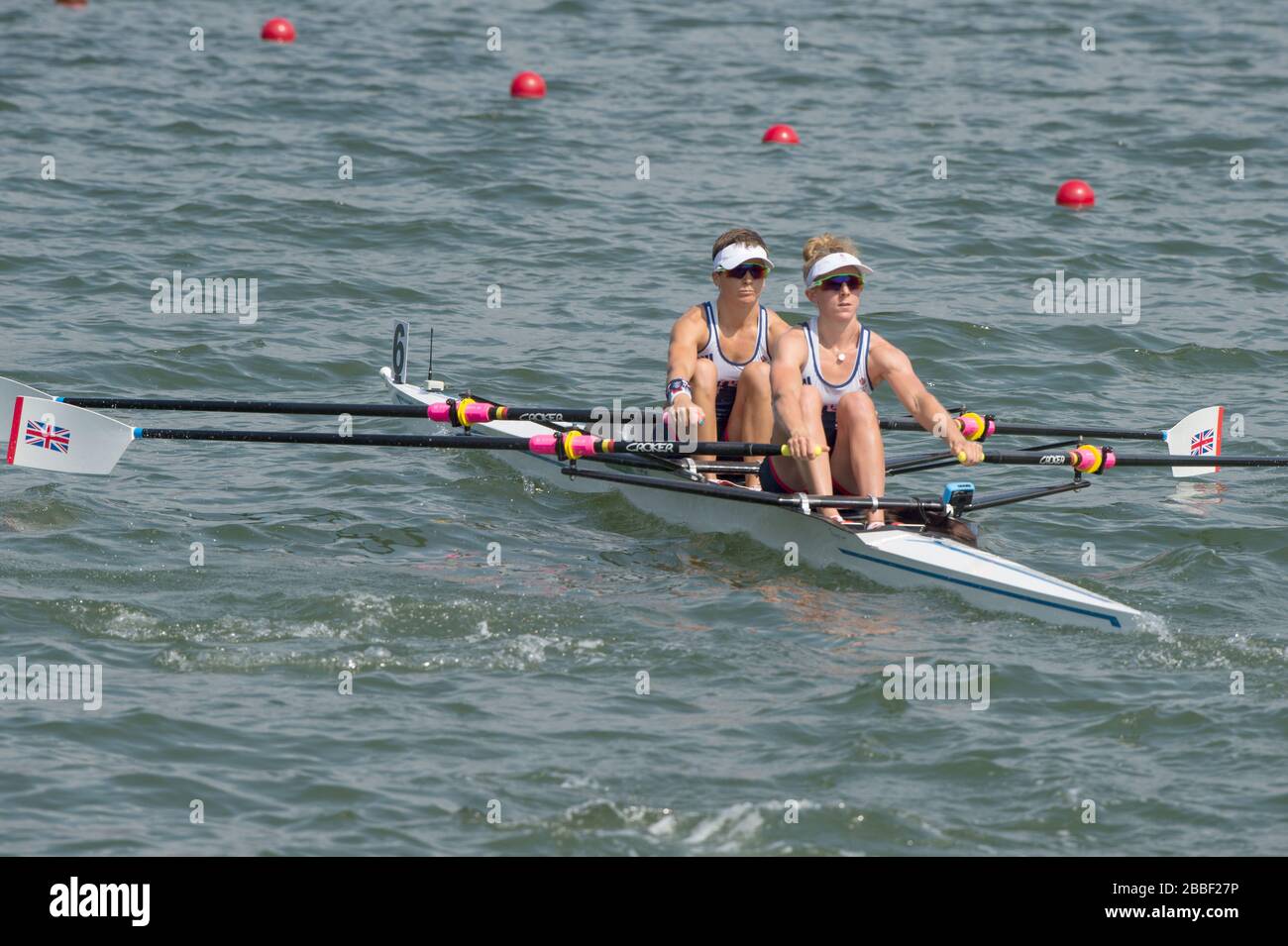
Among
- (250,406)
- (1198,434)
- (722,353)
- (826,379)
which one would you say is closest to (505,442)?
(722,353)

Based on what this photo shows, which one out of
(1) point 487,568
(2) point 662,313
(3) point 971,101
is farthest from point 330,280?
(3) point 971,101

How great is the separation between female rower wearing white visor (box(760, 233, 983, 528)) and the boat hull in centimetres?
17

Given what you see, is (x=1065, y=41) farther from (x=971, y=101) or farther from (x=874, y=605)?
(x=874, y=605)

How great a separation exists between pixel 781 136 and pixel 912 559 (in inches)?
487

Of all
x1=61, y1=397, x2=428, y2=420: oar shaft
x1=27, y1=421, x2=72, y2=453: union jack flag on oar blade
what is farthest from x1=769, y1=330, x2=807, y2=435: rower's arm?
x1=27, y1=421, x2=72, y2=453: union jack flag on oar blade

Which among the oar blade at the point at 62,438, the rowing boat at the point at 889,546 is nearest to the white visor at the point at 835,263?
the rowing boat at the point at 889,546

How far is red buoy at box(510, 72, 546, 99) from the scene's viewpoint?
21812 millimetres

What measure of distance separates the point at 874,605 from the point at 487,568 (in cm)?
211

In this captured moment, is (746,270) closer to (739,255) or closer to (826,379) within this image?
(739,255)

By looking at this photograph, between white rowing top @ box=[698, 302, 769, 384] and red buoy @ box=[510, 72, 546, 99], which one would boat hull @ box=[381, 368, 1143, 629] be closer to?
white rowing top @ box=[698, 302, 769, 384]

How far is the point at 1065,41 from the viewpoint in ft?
83.5

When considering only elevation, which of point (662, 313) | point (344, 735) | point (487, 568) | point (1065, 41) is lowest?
point (344, 735)

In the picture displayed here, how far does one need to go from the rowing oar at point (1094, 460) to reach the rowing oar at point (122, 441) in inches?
64.4
